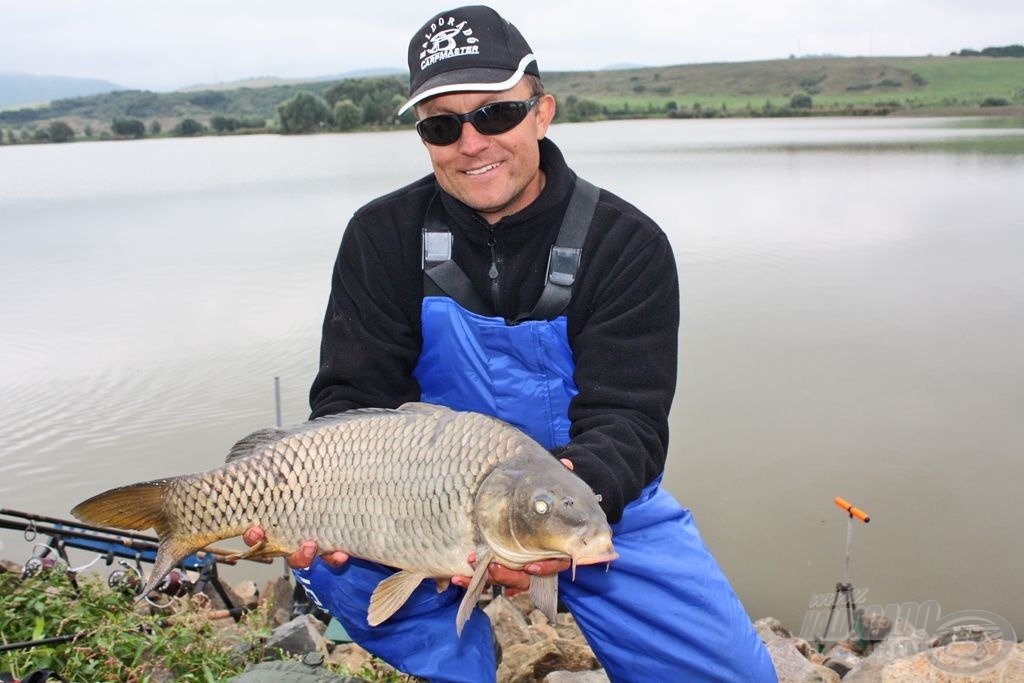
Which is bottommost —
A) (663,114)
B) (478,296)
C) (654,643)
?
(654,643)

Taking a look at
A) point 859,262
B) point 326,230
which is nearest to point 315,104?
point 326,230

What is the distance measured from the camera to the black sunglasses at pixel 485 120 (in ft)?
7.20

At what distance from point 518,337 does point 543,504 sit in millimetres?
723

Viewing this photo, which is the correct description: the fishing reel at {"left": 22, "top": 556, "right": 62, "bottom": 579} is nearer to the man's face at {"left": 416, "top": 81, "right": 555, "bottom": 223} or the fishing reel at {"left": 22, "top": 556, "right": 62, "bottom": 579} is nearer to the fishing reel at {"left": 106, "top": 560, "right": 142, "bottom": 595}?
the fishing reel at {"left": 106, "top": 560, "right": 142, "bottom": 595}

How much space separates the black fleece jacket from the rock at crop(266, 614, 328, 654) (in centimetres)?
86

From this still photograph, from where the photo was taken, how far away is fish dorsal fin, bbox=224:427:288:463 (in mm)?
1933

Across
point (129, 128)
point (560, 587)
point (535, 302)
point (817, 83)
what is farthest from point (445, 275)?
point (817, 83)

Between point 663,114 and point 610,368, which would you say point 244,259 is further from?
point 663,114

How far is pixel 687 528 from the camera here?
7.27 ft

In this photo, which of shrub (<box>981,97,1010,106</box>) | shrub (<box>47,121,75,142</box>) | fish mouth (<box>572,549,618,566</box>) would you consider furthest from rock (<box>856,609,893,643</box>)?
shrub (<box>47,121,75,142</box>)

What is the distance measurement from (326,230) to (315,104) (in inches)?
1378

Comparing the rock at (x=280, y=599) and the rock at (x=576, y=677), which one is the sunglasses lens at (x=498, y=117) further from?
the rock at (x=280, y=599)

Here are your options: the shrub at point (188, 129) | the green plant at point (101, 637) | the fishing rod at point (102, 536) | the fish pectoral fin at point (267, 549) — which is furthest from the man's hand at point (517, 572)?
the shrub at point (188, 129)

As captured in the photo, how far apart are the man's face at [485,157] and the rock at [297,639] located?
4.77ft
